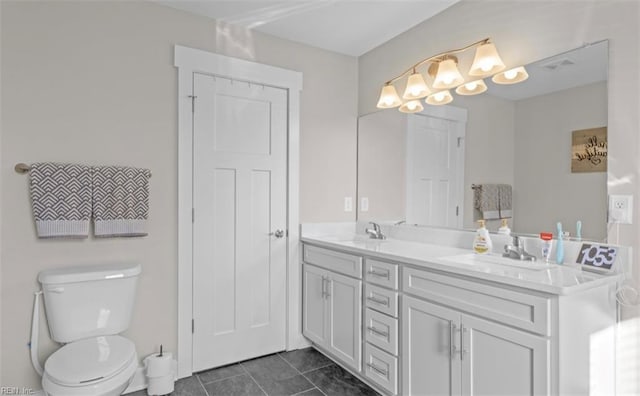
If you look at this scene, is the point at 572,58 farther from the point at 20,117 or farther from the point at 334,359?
the point at 20,117

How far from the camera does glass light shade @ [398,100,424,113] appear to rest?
252 centimetres

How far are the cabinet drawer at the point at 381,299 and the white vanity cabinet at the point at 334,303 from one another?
73mm

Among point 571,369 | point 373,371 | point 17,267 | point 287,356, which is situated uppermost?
point 17,267

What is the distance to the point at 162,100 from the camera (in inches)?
91.4

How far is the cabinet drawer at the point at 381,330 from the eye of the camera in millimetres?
1956

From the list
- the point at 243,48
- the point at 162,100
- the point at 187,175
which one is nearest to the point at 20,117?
the point at 162,100

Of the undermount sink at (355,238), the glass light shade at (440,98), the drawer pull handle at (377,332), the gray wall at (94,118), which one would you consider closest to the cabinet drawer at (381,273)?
the drawer pull handle at (377,332)

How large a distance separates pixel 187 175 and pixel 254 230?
0.62m

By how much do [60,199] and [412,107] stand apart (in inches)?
88.4

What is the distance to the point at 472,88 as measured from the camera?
7.10 feet

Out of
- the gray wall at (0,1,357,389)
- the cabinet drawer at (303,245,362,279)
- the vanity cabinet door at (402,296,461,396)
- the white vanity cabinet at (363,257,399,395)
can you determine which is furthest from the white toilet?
the vanity cabinet door at (402,296,461,396)

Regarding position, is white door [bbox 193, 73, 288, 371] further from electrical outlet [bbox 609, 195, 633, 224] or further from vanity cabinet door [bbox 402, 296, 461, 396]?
electrical outlet [bbox 609, 195, 633, 224]

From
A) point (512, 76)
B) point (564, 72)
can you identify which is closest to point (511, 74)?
point (512, 76)

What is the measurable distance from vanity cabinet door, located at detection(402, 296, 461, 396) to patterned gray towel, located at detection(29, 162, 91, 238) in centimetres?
183
